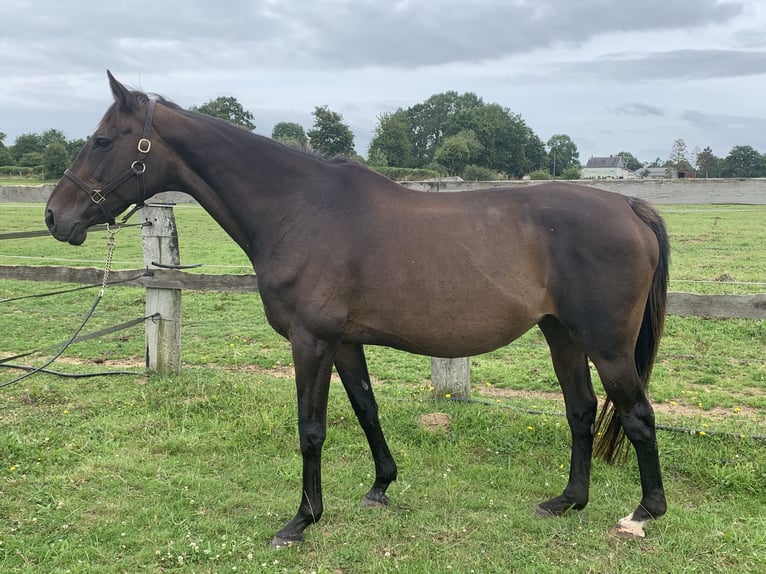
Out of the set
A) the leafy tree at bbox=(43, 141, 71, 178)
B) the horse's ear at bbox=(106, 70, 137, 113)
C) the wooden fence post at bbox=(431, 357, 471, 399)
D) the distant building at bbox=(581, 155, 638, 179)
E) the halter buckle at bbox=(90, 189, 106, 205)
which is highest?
the distant building at bbox=(581, 155, 638, 179)

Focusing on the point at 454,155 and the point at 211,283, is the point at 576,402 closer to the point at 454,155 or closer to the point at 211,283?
the point at 211,283

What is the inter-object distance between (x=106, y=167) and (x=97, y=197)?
18 centimetres

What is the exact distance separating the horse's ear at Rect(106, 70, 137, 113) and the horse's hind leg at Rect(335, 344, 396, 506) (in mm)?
1851

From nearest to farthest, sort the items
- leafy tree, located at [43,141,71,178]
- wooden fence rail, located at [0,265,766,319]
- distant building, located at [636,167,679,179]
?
wooden fence rail, located at [0,265,766,319]
leafy tree, located at [43,141,71,178]
distant building, located at [636,167,679,179]

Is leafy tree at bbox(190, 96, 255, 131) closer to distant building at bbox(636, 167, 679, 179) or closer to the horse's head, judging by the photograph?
the horse's head

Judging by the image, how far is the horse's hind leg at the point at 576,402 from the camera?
3488mm

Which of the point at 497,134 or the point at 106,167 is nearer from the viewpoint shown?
the point at 106,167

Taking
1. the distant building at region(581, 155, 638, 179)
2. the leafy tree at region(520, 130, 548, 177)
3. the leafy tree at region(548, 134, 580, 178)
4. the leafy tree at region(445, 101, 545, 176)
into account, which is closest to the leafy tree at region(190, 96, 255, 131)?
the leafy tree at region(445, 101, 545, 176)

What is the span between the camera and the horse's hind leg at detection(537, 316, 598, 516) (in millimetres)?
3488

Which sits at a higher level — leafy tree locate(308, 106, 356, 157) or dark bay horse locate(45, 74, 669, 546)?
leafy tree locate(308, 106, 356, 157)

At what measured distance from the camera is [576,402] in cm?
356

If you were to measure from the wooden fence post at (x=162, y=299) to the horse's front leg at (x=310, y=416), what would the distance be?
8.80 ft

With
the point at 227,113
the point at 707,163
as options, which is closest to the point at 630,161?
the point at 707,163

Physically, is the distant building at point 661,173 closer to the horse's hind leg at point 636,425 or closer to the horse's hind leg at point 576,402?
the horse's hind leg at point 576,402
